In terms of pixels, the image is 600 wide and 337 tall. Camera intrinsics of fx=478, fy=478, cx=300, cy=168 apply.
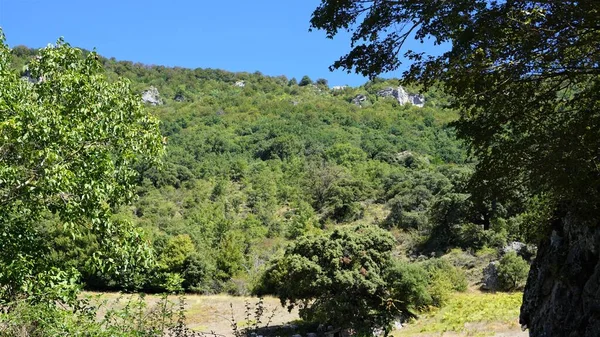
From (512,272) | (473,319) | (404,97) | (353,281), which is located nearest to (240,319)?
(353,281)

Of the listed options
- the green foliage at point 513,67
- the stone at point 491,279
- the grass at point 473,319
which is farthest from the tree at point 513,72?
the stone at point 491,279

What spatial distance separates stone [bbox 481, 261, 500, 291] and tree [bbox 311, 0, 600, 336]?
20.2 m

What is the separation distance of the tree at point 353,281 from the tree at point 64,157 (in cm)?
1207

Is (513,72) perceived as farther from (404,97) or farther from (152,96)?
(404,97)

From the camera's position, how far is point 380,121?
93438 millimetres

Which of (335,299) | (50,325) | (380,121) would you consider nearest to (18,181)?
(50,325)

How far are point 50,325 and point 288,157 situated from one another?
74971 millimetres

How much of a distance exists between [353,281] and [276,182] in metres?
51.0

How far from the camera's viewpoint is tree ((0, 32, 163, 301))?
18.1ft

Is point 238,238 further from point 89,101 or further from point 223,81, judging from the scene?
point 223,81

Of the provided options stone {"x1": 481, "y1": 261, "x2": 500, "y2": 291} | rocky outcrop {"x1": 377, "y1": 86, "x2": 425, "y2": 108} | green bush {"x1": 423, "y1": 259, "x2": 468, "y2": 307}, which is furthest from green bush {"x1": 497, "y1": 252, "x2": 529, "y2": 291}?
rocky outcrop {"x1": 377, "y1": 86, "x2": 425, "y2": 108}

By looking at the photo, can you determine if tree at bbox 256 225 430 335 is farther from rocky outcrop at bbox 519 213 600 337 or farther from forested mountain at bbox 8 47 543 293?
rocky outcrop at bbox 519 213 600 337

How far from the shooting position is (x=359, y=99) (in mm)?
114000

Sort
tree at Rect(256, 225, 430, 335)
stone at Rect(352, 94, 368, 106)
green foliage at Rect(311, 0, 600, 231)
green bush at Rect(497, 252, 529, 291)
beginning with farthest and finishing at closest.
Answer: stone at Rect(352, 94, 368, 106)
green bush at Rect(497, 252, 529, 291)
tree at Rect(256, 225, 430, 335)
green foliage at Rect(311, 0, 600, 231)
